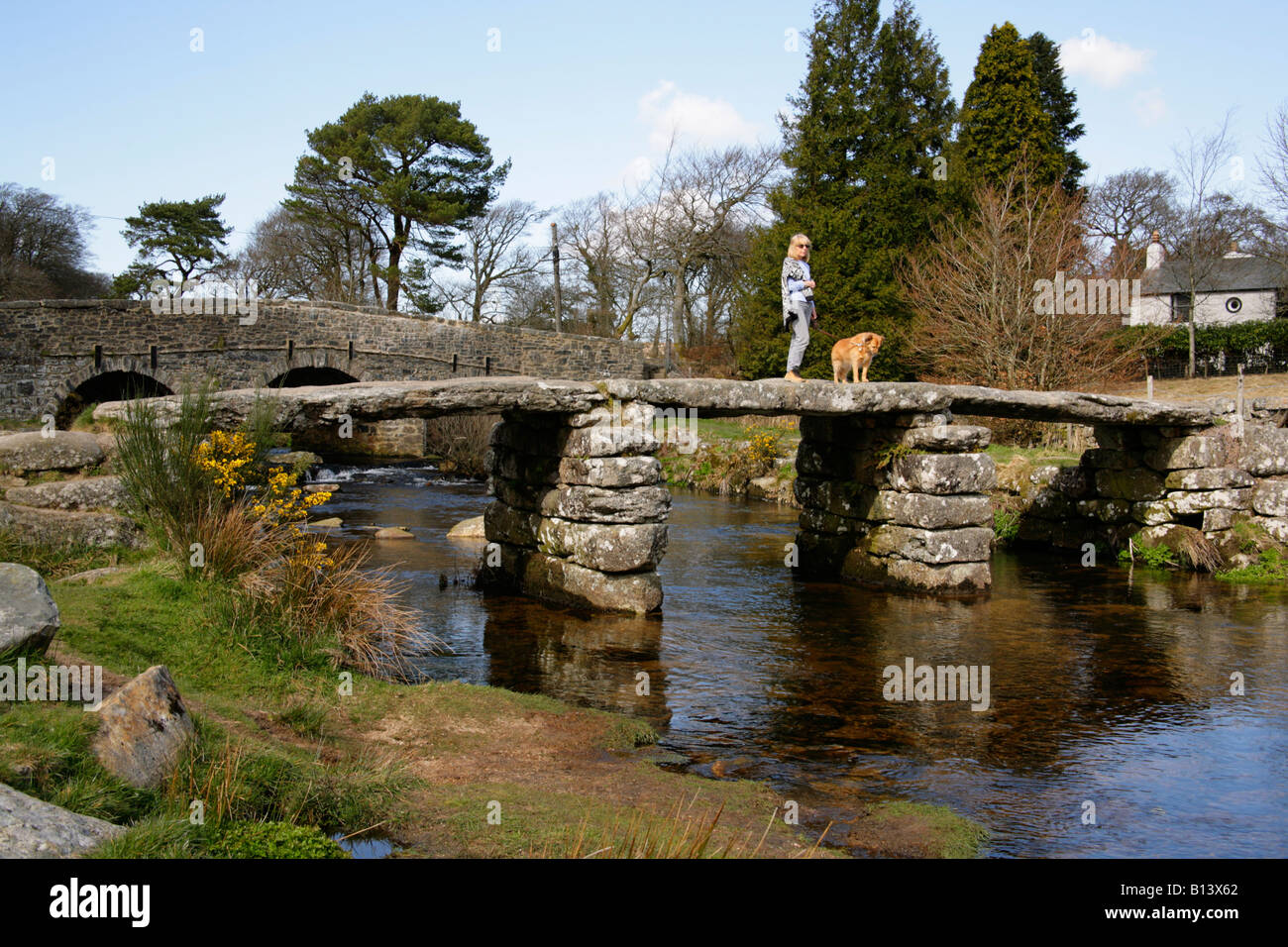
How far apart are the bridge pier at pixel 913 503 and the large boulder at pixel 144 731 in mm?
9105

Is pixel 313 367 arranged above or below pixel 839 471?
above

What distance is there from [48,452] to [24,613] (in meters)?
3.62

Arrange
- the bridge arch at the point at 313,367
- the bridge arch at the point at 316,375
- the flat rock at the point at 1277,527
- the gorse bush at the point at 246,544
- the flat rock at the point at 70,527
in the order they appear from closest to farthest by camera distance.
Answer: the gorse bush at the point at 246,544
the flat rock at the point at 70,527
the flat rock at the point at 1277,527
the bridge arch at the point at 313,367
the bridge arch at the point at 316,375

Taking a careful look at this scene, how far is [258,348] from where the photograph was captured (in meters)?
26.2

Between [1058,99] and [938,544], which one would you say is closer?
[938,544]

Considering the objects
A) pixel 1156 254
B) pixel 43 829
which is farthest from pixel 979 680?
pixel 1156 254

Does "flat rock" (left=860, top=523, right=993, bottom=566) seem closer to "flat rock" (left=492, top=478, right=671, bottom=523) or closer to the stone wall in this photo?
"flat rock" (left=492, top=478, right=671, bottom=523)

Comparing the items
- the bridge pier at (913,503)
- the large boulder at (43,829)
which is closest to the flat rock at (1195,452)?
the bridge pier at (913,503)

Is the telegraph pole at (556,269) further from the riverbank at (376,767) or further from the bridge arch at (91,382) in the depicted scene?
the riverbank at (376,767)

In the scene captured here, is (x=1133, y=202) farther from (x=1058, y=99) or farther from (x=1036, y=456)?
(x=1036, y=456)

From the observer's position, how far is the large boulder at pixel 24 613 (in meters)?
4.64

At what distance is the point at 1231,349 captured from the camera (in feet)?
108

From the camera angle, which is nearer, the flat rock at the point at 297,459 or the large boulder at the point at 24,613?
the large boulder at the point at 24,613
